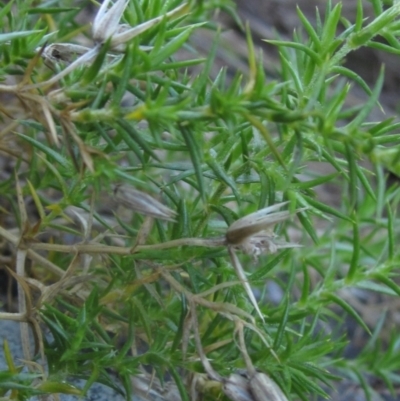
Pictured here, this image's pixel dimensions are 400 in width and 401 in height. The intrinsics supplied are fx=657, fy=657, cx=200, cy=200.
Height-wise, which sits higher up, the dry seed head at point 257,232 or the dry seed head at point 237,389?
the dry seed head at point 257,232

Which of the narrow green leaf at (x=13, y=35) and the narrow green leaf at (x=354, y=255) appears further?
the narrow green leaf at (x=354, y=255)

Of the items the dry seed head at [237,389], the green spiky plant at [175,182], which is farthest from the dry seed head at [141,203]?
the dry seed head at [237,389]

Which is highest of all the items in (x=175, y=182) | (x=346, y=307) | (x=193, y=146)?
(x=193, y=146)

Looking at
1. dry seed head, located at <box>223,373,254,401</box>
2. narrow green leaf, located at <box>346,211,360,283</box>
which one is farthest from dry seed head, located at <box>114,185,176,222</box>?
narrow green leaf, located at <box>346,211,360,283</box>

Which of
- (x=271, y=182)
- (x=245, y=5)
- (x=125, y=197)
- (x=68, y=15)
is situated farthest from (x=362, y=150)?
(x=245, y=5)

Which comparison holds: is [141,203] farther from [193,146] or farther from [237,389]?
[237,389]

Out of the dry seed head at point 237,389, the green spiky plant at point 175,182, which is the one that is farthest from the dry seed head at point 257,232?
the dry seed head at point 237,389

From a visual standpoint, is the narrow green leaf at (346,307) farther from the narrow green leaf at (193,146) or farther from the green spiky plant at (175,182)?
the narrow green leaf at (193,146)

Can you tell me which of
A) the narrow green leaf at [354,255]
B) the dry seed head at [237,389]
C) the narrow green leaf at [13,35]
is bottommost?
the dry seed head at [237,389]

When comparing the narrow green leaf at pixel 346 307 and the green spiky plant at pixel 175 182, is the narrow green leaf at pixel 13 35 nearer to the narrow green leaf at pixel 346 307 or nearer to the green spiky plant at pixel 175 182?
A: the green spiky plant at pixel 175 182

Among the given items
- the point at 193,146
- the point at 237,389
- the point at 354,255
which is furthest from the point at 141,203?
the point at 354,255

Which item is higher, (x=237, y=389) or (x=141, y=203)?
(x=141, y=203)
